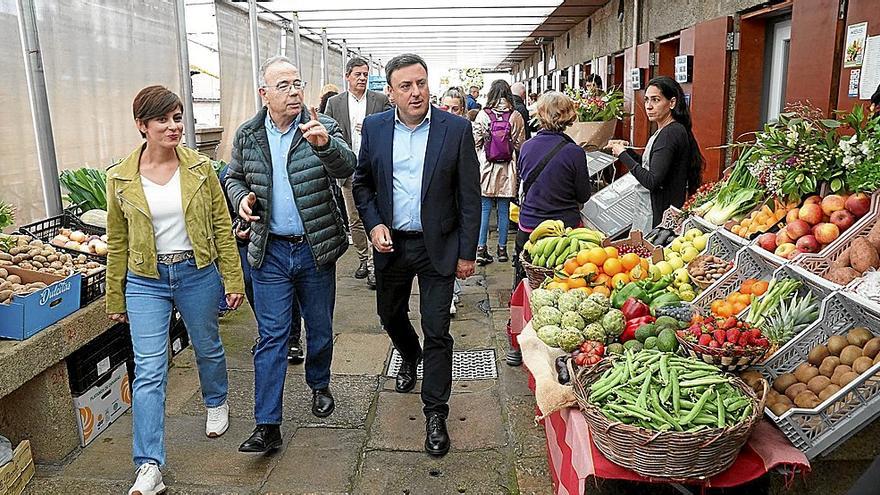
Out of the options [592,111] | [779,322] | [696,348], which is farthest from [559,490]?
[592,111]

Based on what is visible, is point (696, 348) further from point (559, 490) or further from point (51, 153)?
point (51, 153)

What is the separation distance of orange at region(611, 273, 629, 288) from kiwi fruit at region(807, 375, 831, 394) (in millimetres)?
1157

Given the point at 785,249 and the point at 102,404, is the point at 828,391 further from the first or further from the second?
the point at 102,404

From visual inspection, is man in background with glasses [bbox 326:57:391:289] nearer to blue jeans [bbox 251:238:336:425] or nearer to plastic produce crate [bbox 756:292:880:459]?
blue jeans [bbox 251:238:336:425]

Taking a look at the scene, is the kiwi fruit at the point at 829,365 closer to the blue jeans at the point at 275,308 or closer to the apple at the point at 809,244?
the apple at the point at 809,244

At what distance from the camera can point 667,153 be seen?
4.58 metres

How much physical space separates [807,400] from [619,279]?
1.30 meters

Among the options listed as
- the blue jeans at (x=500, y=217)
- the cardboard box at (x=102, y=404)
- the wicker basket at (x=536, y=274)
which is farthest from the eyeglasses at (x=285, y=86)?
the blue jeans at (x=500, y=217)

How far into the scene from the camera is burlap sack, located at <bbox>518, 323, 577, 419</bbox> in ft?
8.91

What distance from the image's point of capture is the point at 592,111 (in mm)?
7020

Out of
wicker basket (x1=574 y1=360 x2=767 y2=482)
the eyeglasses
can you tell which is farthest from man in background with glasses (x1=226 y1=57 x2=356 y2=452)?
wicker basket (x1=574 y1=360 x2=767 y2=482)

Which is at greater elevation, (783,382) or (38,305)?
(38,305)

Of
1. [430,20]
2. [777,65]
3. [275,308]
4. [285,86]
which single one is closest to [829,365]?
[275,308]

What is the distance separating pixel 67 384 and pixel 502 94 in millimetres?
5031
